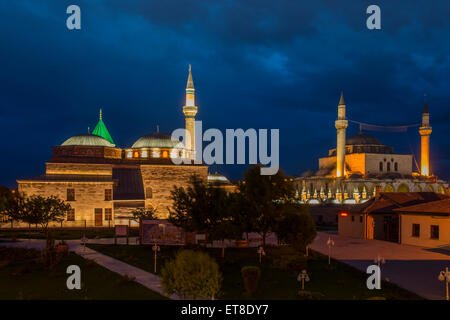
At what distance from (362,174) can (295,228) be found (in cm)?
6410

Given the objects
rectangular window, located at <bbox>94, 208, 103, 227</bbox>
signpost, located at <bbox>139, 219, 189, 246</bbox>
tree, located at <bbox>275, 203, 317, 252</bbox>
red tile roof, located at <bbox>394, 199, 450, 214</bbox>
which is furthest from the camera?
rectangular window, located at <bbox>94, 208, 103, 227</bbox>

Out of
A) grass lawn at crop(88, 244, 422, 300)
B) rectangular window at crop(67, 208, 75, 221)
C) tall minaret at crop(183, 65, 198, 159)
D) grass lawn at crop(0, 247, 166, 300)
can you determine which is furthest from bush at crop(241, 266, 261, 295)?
→ tall minaret at crop(183, 65, 198, 159)

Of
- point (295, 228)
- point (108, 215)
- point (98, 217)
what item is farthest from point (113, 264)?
point (98, 217)

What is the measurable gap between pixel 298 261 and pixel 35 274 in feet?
37.5

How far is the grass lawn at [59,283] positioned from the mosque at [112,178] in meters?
19.0

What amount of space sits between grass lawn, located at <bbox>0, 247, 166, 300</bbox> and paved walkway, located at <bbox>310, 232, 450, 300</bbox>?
9663mm

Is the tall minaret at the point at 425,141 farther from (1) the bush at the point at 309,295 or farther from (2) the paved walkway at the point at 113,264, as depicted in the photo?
(1) the bush at the point at 309,295

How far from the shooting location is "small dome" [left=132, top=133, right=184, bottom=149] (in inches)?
2363

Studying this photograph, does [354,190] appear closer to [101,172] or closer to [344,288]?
[101,172]

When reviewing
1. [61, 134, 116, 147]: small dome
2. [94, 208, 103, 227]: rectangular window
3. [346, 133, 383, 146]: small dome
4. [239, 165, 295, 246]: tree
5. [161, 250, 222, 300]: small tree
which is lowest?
→ [94, 208, 103, 227]: rectangular window

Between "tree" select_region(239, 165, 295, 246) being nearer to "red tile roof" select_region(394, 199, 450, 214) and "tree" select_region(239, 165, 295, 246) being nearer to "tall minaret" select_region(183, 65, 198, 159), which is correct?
"red tile roof" select_region(394, 199, 450, 214)

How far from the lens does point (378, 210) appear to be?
102 ft

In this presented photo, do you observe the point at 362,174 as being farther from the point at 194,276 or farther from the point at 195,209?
the point at 194,276

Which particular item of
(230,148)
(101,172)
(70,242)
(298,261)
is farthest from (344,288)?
(101,172)
